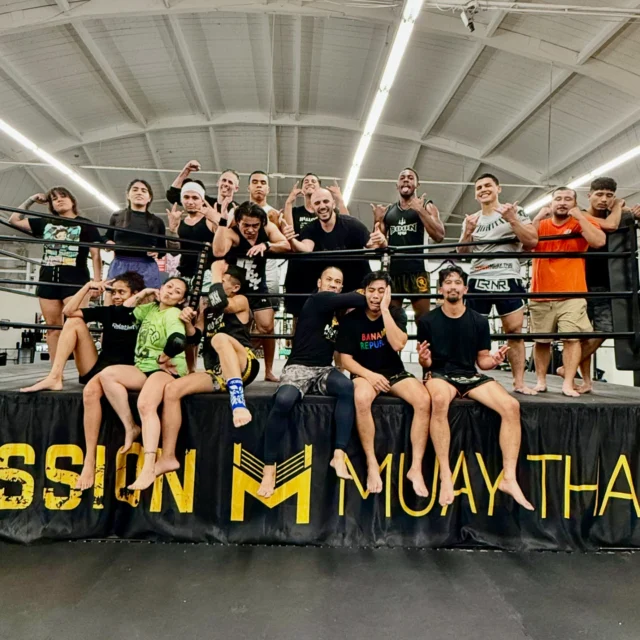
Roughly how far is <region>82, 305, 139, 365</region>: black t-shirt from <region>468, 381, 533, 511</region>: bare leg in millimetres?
1920

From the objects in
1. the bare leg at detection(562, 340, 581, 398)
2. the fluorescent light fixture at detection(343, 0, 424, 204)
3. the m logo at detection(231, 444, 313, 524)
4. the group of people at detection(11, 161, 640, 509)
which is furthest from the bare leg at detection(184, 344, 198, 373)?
the fluorescent light fixture at detection(343, 0, 424, 204)

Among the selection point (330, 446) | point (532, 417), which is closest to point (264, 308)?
point (330, 446)

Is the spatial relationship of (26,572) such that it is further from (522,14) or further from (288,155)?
(288,155)

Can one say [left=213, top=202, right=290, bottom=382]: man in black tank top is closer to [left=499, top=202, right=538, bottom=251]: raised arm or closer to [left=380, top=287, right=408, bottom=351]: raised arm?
[left=380, top=287, right=408, bottom=351]: raised arm

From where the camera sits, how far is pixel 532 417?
7.88 feet

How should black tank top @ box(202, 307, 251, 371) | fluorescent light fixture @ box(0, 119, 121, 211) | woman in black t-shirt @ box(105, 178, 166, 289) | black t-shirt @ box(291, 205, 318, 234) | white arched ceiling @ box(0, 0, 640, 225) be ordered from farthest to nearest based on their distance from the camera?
fluorescent light fixture @ box(0, 119, 121, 211)
white arched ceiling @ box(0, 0, 640, 225)
black t-shirt @ box(291, 205, 318, 234)
woman in black t-shirt @ box(105, 178, 166, 289)
black tank top @ box(202, 307, 251, 371)

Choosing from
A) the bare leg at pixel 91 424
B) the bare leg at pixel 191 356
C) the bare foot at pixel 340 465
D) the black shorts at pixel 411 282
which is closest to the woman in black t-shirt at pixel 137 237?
the bare leg at pixel 191 356

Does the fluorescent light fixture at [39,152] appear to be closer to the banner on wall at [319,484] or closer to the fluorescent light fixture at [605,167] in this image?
the banner on wall at [319,484]

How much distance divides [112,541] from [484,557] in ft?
5.93

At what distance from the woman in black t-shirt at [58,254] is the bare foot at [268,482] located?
1.87 m

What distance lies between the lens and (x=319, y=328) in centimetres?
259

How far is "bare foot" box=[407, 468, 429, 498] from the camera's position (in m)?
2.21

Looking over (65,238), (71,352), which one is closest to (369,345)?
(71,352)

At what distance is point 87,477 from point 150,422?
416 millimetres
